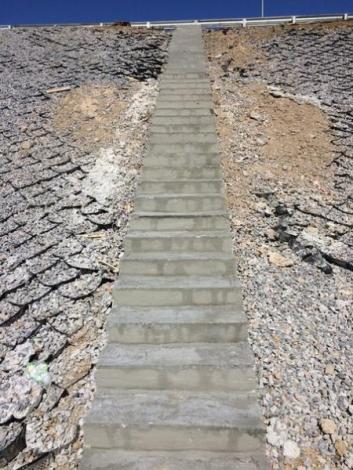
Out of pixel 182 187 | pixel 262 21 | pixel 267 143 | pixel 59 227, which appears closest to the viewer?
pixel 59 227

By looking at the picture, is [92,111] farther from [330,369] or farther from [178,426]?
[330,369]

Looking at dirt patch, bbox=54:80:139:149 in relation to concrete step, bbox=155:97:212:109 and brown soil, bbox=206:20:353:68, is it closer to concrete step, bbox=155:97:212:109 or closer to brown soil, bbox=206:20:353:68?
concrete step, bbox=155:97:212:109

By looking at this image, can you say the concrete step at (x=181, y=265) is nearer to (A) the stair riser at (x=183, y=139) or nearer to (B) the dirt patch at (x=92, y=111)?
(A) the stair riser at (x=183, y=139)

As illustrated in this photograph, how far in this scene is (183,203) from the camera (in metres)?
4.33

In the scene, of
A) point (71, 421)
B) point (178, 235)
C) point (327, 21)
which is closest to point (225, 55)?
point (327, 21)

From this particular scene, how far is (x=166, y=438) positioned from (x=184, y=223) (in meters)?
2.20

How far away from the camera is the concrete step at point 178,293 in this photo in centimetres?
345

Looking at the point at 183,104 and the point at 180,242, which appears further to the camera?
the point at 183,104

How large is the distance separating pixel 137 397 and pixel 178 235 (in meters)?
1.72

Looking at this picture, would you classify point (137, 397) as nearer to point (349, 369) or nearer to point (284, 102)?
point (349, 369)

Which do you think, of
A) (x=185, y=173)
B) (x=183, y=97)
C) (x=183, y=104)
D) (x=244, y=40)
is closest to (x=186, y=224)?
(x=185, y=173)

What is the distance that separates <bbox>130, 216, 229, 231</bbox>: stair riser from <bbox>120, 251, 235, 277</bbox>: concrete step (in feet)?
1.50

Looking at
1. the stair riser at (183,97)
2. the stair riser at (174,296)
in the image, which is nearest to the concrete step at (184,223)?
the stair riser at (174,296)

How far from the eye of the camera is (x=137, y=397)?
292 centimetres
